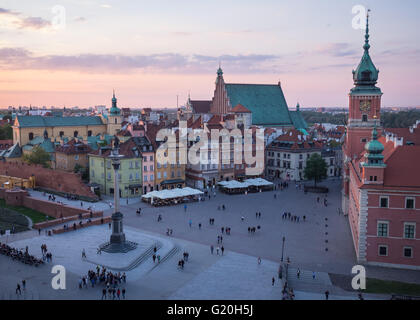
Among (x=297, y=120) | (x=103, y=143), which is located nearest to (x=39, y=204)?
(x=103, y=143)

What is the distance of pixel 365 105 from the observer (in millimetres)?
53219

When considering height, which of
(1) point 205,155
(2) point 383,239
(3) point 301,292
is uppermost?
(1) point 205,155

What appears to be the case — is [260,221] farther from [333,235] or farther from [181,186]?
[181,186]

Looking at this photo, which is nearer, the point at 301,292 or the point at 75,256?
the point at 301,292

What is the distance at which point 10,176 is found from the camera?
67.3 metres

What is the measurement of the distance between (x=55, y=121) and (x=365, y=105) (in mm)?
70937

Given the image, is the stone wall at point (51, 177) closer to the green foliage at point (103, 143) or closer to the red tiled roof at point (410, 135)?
the green foliage at point (103, 143)

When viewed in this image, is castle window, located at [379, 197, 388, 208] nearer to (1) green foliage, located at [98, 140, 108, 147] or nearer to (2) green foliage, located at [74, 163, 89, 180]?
(2) green foliage, located at [74, 163, 89, 180]

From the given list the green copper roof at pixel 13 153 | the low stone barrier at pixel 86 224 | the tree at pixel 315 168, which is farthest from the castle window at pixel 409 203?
the green copper roof at pixel 13 153

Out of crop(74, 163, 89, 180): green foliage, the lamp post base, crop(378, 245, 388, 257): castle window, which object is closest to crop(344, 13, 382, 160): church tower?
crop(378, 245, 388, 257): castle window

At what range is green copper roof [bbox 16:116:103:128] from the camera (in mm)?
91938

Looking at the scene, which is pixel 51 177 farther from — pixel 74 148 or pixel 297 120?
pixel 297 120

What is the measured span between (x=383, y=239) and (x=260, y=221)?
52.5ft
